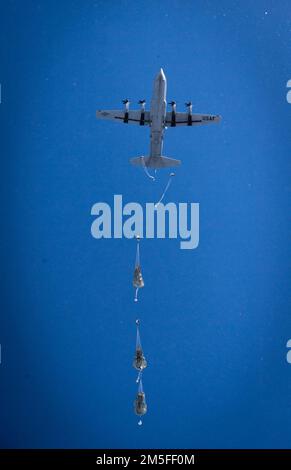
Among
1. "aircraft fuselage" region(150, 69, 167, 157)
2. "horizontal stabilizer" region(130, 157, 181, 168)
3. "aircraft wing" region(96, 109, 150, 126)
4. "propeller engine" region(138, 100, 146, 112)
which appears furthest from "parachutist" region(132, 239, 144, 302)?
"propeller engine" region(138, 100, 146, 112)

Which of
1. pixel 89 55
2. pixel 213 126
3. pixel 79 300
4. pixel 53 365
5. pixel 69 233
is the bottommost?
pixel 53 365

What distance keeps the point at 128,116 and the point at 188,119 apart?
94cm

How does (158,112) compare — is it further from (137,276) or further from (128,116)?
(137,276)

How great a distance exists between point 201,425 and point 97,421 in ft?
6.16

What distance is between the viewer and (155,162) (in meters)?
9.21

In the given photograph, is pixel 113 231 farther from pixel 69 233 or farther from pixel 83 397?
pixel 83 397

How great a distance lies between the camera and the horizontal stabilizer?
919 cm

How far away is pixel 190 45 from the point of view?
9.93 metres

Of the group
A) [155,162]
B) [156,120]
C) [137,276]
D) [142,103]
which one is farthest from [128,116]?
[137,276]

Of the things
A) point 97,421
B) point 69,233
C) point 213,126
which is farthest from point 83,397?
point 213,126

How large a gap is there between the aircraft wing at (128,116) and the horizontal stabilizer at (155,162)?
566mm

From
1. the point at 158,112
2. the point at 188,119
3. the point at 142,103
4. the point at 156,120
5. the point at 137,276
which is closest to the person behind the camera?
the point at 137,276

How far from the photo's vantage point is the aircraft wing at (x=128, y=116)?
895 centimetres

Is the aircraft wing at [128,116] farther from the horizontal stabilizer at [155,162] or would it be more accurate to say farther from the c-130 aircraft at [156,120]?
the horizontal stabilizer at [155,162]
